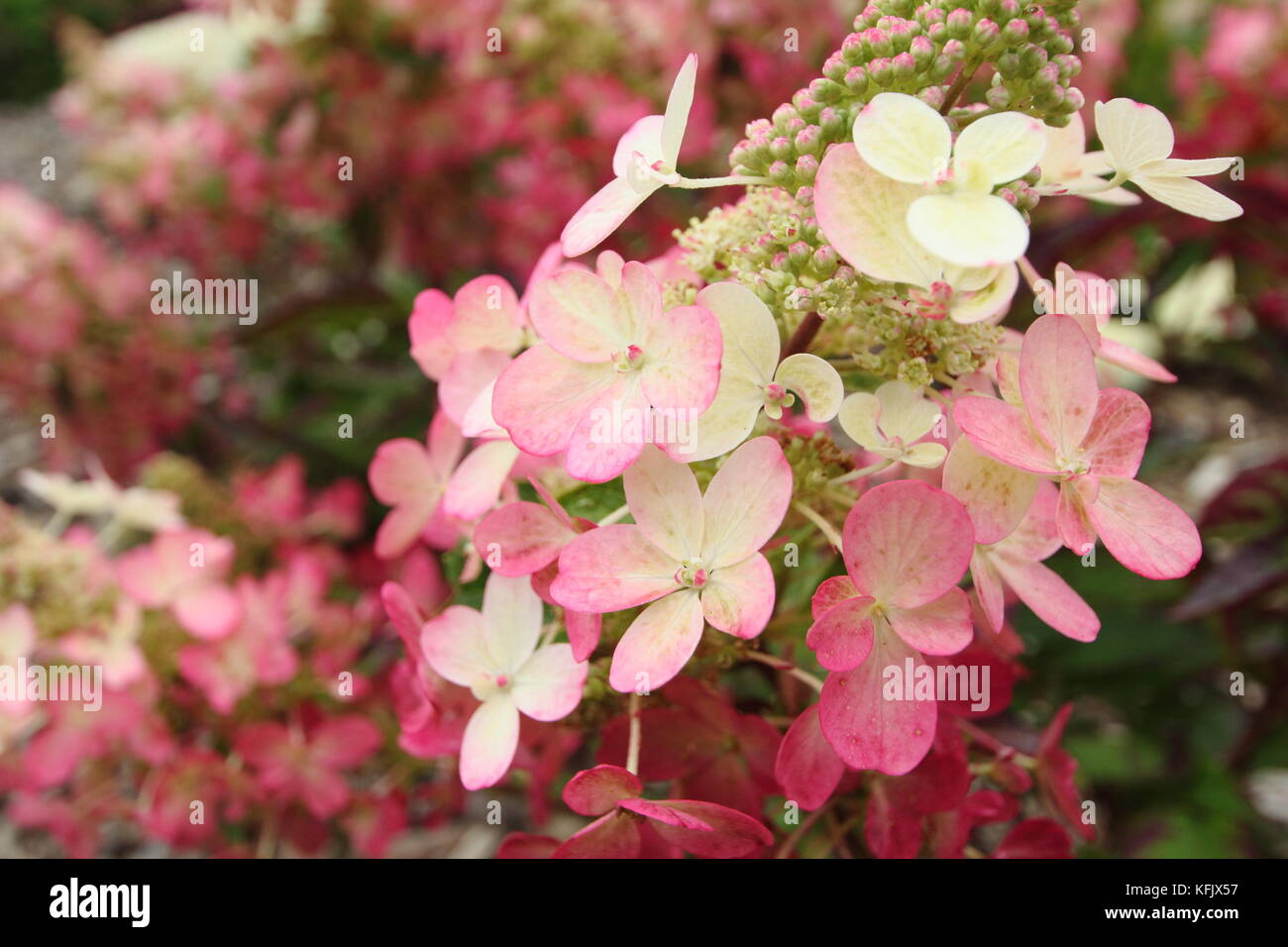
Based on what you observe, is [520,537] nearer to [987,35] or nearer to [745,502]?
[745,502]

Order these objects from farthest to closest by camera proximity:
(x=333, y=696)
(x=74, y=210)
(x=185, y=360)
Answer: (x=74, y=210) → (x=185, y=360) → (x=333, y=696)

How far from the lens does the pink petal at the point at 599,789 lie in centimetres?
45

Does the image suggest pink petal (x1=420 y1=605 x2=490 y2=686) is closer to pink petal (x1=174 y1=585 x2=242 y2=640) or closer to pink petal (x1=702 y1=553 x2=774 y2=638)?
pink petal (x1=702 y1=553 x2=774 y2=638)

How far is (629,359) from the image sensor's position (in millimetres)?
456

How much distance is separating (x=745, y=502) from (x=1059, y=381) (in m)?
0.15

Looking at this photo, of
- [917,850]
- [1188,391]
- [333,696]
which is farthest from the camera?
[1188,391]

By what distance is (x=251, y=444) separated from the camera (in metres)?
1.55

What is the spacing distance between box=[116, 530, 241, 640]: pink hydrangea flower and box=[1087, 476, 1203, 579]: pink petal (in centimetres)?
72

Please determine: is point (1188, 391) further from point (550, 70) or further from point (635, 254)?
point (550, 70)

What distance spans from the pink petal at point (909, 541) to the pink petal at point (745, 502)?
0.03 m

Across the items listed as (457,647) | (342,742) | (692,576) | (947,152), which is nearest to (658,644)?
(692,576)

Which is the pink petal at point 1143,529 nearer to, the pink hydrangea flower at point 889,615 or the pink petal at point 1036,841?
the pink hydrangea flower at point 889,615
